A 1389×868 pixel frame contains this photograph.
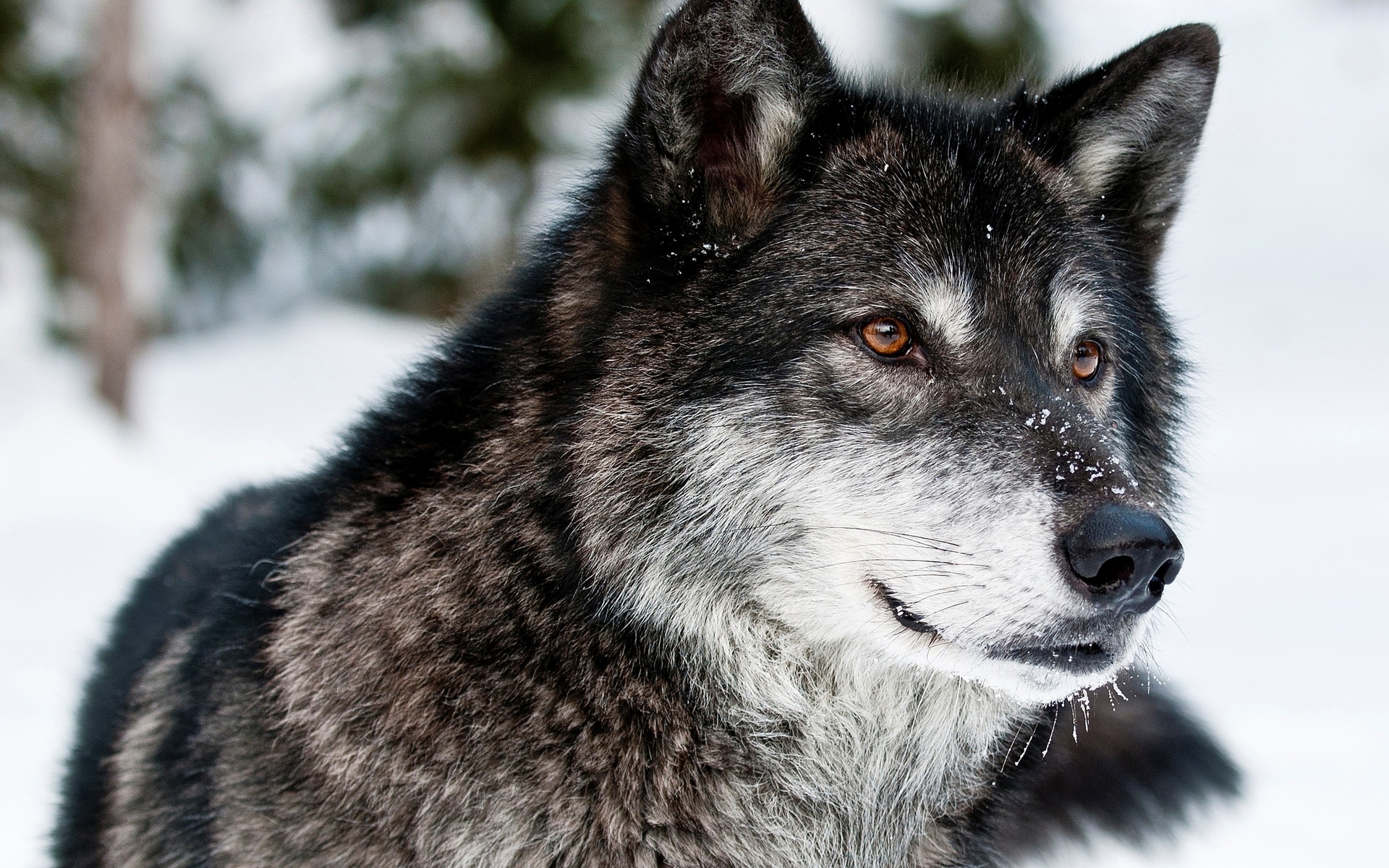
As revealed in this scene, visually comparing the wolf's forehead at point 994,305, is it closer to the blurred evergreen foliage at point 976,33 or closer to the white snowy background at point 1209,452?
the white snowy background at point 1209,452

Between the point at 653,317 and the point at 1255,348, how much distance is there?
1908 cm

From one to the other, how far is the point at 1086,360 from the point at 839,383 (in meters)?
0.62

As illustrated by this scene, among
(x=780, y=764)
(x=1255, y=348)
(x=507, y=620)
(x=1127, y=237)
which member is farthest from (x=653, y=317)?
(x=1255, y=348)

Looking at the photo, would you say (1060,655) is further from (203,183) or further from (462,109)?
(203,183)

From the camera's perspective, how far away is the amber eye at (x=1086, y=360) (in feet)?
8.84

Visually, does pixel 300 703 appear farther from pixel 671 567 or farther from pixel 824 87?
pixel 824 87

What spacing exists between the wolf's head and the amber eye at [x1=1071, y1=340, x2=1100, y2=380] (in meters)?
0.01

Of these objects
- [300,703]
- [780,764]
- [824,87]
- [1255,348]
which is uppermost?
[824,87]

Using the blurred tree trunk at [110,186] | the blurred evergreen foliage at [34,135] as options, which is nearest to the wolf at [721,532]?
the blurred tree trunk at [110,186]

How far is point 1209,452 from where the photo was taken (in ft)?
39.2

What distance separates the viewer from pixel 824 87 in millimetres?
2637

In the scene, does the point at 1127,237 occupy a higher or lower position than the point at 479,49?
lower

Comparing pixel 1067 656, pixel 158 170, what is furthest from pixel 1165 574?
pixel 158 170

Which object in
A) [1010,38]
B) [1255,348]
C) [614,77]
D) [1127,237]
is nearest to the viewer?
[1127,237]
